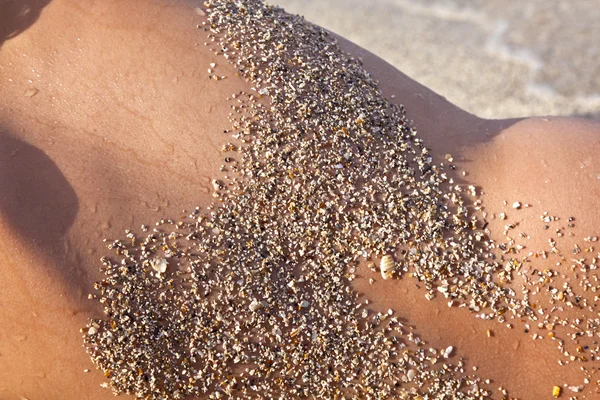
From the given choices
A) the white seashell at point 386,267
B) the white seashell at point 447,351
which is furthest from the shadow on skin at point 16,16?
the white seashell at point 447,351

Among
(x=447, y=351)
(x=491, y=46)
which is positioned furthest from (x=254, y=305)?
(x=491, y=46)

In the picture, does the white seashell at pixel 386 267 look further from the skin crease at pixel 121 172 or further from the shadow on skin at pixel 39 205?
the shadow on skin at pixel 39 205

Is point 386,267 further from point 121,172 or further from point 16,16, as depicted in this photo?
point 16,16

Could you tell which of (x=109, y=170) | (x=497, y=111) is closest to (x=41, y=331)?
(x=109, y=170)

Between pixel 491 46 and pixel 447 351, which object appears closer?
pixel 447 351

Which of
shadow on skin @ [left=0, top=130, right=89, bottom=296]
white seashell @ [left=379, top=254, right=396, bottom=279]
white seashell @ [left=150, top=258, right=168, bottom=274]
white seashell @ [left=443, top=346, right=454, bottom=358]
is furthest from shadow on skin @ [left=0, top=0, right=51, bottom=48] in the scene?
white seashell @ [left=443, top=346, right=454, bottom=358]

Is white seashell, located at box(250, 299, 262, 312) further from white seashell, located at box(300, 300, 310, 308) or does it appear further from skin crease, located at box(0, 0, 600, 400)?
skin crease, located at box(0, 0, 600, 400)
